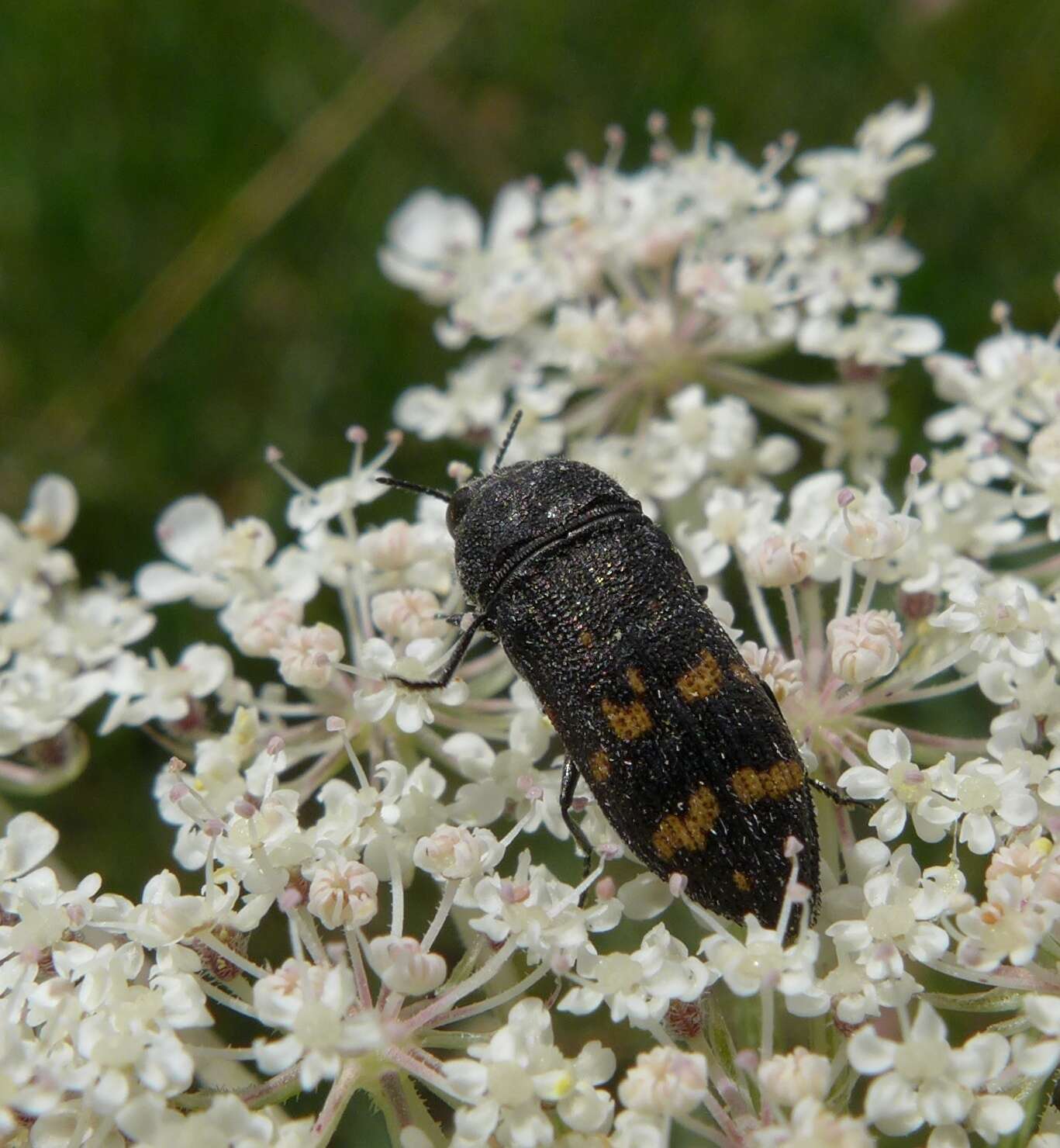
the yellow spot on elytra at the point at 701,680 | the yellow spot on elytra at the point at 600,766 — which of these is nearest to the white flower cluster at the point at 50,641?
A: the yellow spot on elytra at the point at 600,766

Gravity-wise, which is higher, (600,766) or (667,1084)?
(600,766)

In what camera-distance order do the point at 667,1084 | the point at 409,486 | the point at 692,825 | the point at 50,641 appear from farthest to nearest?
1. the point at 50,641
2. the point at 409,486
3. the point at 692,825
4. the point at 667,1084

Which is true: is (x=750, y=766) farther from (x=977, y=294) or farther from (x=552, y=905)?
(x=977, y=294)

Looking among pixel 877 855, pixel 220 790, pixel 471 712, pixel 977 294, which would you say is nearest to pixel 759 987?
pixel 877 855

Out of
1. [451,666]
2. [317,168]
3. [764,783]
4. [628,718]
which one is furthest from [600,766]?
[317,168]

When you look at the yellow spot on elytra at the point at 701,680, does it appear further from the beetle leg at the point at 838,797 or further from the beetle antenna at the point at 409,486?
the beetle antenna at the point at 409,486

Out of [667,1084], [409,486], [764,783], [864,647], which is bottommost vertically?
[667,1084]

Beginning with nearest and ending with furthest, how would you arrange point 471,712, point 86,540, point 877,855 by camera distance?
point 877,855, point 471,712, point 86,540

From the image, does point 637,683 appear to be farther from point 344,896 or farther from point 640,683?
point 344,896
